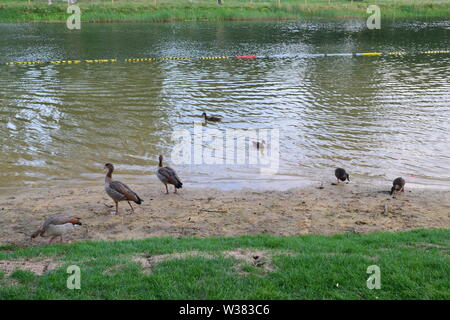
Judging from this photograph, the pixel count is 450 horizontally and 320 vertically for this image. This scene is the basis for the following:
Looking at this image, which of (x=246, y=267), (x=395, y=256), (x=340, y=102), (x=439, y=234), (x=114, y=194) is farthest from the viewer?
(x=340, y=102)

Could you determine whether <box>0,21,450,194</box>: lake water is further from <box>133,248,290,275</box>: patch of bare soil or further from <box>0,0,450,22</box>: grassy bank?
<box>0,0,450,22</box>: grassy bank

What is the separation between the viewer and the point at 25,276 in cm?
736

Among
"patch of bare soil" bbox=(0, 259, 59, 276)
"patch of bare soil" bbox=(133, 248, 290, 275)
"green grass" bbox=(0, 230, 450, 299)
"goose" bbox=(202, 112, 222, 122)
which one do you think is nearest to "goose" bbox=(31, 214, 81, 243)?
"green grass" bbox=(0, 230, 450, 299)

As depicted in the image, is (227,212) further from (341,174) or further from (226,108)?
(226,108)

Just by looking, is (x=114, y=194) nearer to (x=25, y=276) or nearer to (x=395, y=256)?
(x=25, y=276)

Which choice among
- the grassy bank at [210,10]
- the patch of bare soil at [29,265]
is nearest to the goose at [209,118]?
the patch of bare soil at [29,265]

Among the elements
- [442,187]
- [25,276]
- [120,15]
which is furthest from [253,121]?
[120,15]

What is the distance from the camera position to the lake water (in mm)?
15898

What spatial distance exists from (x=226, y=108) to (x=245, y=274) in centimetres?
1614

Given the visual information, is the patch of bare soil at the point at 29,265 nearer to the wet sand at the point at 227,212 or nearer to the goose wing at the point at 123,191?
the wet sand at the point at 227,212

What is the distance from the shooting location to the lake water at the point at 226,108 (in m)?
15.9

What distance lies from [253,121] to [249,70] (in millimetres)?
12074

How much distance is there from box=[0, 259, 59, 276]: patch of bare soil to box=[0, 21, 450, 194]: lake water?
654cm

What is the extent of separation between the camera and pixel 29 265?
8078 mm
